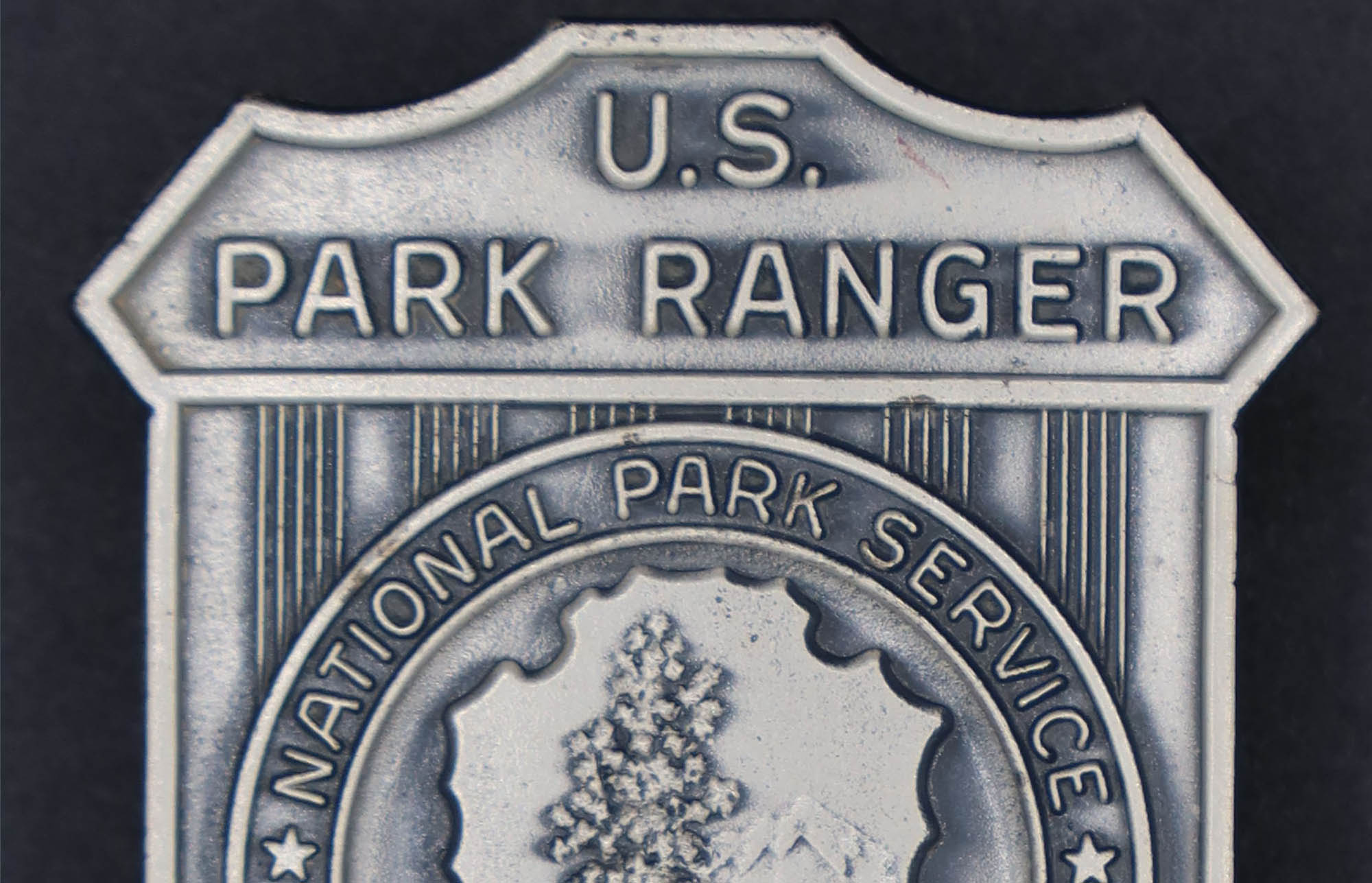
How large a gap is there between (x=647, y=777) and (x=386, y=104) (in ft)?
2.47

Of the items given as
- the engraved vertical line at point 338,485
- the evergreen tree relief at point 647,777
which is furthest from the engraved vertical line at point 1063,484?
the engraved vertical line at point 338,485

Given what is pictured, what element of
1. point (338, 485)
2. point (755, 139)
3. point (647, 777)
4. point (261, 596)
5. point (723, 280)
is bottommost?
point (647, 777)

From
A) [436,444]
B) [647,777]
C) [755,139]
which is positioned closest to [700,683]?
[647,777]

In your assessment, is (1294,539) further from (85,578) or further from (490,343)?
(85,578)

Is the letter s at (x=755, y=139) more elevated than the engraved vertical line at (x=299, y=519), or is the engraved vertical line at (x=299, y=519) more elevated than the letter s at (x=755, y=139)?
the letter s at (x=755, y=139)

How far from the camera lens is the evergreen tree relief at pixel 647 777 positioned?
3.78 feet

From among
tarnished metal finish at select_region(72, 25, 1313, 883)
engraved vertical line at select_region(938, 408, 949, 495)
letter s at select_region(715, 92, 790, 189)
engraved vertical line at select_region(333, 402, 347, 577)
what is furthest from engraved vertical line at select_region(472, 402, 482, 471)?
engraved vertical line at select_region(938, 408, 949, 495)

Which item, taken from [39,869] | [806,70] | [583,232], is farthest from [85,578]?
[806,70]

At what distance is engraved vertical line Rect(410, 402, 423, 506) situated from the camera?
3.88ft

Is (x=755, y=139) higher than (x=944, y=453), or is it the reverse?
(x=755, y=139)

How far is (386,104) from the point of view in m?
1.33

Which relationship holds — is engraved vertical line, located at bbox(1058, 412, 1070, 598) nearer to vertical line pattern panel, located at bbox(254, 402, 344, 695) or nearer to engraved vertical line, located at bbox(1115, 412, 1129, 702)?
engraved vertical line, located at bbox(1115, 412, 1129, 702)

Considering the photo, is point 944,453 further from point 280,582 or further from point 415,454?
point 280,582

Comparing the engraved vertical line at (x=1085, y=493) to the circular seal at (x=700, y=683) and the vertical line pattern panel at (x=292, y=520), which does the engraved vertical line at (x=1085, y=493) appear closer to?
the circular seal at (x=700, y=683)
